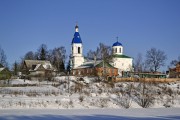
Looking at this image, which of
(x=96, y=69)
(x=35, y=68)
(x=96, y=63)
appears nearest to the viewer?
(x=96, y=69)

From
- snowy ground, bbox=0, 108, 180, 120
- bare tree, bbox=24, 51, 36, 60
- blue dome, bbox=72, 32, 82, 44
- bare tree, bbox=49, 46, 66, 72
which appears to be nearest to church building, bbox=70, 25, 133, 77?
blue dome, bbox=72, 32, 82, 44

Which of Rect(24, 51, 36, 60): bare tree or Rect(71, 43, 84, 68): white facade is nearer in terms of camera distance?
Rect(71, 43, 84, 68): white facade

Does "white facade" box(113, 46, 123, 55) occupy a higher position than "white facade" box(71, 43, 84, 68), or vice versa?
"white facade" box(113, 46, 123, 55)

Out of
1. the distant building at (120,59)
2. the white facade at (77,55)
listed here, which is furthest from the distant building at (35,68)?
the distant building at (120,59)

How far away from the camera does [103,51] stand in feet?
250

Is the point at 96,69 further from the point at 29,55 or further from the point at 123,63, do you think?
the point at 29,55

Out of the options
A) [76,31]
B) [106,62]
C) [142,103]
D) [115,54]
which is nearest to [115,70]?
[106,62]

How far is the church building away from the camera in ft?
233

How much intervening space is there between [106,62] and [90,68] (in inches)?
162

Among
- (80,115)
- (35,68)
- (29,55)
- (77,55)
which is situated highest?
(29,55)

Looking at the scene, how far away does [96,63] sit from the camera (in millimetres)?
72750

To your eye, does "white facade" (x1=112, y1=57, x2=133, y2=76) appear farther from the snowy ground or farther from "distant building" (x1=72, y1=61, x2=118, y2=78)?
the snowy ground

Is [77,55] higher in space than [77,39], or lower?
lower

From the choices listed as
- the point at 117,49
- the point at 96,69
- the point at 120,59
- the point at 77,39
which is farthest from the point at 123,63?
the point at 96,69
